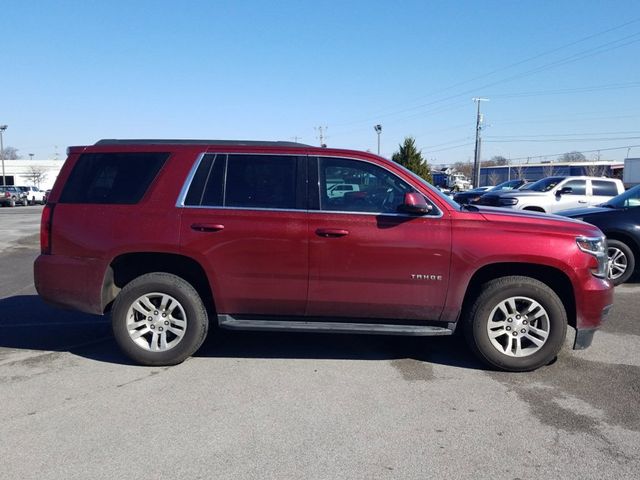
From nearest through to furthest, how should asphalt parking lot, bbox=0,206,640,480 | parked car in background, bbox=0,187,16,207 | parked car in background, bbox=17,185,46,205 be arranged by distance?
asphalt parking lot, bbox=0,206,640,480, parked car in background, bbox=0,187,16,207, parked car in background, bbox=17,185,46,205

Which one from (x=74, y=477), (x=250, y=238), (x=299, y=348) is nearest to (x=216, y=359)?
(x=299, y=348)

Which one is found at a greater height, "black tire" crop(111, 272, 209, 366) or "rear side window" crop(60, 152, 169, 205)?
"rear side window" crop(60, 152, 169, 205)

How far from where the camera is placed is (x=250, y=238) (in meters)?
4.95

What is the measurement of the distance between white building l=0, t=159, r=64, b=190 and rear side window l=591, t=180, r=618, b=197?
73.6m

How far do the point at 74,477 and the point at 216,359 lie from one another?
217 centimetres

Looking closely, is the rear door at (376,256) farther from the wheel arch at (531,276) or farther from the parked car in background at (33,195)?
the parked car in background at (33,195)

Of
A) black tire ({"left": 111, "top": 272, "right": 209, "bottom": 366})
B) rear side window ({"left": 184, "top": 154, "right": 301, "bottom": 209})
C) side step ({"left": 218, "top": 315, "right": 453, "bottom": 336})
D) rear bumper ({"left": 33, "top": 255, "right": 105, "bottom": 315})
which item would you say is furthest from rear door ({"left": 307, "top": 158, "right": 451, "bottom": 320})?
rear bumper ({"left": 33, "top": 255, "right": 105, "bottom": 315})

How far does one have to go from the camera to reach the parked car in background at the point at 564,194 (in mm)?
16125

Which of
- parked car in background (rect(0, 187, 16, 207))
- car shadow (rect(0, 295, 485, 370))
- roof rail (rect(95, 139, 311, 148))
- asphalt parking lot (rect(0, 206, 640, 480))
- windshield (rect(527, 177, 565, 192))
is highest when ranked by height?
roof rail (rect(95, 139, 311, 148))

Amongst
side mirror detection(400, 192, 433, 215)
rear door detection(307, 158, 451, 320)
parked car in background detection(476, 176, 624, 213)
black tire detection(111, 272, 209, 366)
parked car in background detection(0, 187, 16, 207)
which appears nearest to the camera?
side mirror detection(400, 192, 433, 215)

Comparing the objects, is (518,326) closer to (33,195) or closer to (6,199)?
(6,199)

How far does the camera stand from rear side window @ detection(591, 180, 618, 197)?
16891 mm

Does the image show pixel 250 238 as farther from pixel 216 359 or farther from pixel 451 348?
pixel 451 348

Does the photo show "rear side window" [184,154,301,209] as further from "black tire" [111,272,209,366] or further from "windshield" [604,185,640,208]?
"windshield" [604,185,640,208]
